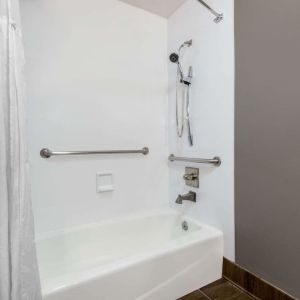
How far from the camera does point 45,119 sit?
4.76 feet

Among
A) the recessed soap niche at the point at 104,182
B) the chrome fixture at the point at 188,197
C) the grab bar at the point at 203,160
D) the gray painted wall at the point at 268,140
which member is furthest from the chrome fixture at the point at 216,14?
the recessed soap niche at the point at 104,182

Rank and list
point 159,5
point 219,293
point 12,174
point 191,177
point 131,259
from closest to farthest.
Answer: point 12,174 → point 131,259 → point 219,293 → point 191,177 → point 159,5

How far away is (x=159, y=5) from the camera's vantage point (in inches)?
68.9

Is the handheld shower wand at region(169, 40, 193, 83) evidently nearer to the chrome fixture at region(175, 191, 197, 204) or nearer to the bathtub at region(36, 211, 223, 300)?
the chrome fixture at region(175, 191, 197, 204)

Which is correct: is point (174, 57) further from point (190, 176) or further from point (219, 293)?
point (219, 293)

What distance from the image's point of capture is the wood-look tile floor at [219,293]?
1.23 metres

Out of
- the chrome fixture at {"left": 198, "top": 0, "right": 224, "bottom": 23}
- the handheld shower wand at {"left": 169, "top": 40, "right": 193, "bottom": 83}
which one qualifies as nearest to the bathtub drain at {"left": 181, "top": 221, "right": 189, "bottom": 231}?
the handheld shower wand at {"left": 169, "top": 40, "right": 193, "bottom": 83}

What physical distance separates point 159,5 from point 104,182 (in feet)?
4.92

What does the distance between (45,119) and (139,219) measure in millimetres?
1019

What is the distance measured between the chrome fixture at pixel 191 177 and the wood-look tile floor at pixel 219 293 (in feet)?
2.12

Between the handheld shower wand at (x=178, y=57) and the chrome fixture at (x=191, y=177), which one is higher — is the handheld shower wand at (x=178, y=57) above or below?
above

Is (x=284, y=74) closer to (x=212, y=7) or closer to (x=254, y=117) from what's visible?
(x=254, y=117)

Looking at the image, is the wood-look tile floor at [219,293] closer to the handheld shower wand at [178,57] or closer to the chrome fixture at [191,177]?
the chrome fixture at [191,177]

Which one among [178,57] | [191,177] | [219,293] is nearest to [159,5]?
[178,57]
